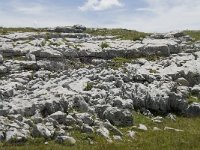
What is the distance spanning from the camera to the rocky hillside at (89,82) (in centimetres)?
2611

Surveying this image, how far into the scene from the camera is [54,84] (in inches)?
1259

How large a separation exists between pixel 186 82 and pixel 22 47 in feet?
51.4

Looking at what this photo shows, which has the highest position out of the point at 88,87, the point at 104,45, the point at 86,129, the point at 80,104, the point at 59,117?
the point at 104,45

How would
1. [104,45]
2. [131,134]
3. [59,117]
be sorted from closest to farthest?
[59,117]
[131,134]
[104,45]

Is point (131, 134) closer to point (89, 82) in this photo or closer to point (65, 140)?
point (65, 140)

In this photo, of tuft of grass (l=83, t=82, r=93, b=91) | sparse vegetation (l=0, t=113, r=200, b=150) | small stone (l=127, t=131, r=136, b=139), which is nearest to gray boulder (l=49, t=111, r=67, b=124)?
sparse vegetation (l=0, t=113, r=200, b=150)

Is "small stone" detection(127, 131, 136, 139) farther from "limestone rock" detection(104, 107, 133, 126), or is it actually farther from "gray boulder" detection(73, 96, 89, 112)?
"gray boulder" detection(73, 96, 89, 112)

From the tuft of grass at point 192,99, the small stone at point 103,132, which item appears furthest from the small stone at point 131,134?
the tuft of grass at point 192,99

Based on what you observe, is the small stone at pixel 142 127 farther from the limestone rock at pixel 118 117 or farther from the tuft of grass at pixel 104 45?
the tuft of grass at pixel 104 45

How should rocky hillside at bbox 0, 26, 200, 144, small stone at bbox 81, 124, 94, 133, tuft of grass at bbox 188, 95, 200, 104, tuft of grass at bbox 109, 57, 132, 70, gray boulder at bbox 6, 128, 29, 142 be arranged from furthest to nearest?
tuft of grass at bbox 109, 57, 132, 70 < tuft of grass at bbox 188, 95, 200, 104 < rocky hillside at bbox 0, 26, 200, 144 < small stone at bbox 81, 124, 94, 133 < gray boulder at bbox 6, 128, 29, 142

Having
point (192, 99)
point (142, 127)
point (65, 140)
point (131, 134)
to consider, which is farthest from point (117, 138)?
point (192, 99)

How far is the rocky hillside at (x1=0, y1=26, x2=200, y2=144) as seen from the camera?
26.1 meters

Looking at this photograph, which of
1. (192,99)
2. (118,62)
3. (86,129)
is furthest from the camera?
(118,62)

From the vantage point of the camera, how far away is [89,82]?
3338 centimetres
